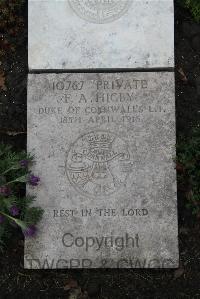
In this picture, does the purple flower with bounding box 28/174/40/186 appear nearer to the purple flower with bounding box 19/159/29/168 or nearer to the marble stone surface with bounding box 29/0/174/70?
the purple flower with bounding box 19/159/29/168

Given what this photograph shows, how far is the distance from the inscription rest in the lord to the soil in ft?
1.48

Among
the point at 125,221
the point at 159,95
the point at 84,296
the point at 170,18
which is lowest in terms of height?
the point at 84,296

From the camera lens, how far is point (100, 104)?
15.4ft

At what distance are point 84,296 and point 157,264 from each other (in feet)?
2.38

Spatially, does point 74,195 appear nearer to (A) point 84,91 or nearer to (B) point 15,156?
(B) point 15,156

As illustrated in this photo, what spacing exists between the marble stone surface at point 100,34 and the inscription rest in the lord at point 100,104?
18cm

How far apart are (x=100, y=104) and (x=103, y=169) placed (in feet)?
1.98

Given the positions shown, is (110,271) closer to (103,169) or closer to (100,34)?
(103,169)

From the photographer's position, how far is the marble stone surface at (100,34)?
4.75 m

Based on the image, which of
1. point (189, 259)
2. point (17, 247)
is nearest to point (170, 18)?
point (189, 259)

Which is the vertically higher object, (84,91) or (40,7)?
(40,7)

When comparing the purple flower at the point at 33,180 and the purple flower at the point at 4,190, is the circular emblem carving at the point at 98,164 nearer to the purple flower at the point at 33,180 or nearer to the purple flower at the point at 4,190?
the purple flower at the point at 33,180

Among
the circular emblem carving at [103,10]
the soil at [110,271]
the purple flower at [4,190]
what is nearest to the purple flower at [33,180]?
the purple flower at [4,190]

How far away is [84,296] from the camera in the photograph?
Answer: 4.59m
